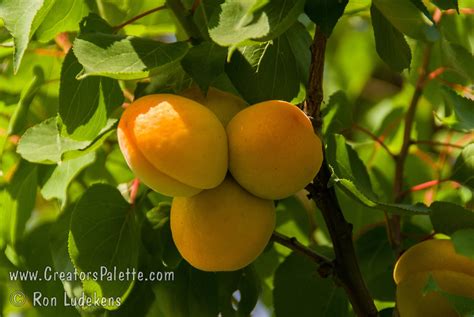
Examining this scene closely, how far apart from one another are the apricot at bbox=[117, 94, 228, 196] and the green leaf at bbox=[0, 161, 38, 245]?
397 millimetres

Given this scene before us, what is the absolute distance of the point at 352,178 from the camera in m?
0.95

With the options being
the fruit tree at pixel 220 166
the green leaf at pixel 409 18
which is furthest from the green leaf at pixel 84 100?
the green leaf at pixel 409 18

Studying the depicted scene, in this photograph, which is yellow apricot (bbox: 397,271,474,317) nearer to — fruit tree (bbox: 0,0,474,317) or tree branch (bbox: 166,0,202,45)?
fruit tree (bbox: 0,0,474,317)

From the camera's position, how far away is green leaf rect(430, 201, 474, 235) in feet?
3.16

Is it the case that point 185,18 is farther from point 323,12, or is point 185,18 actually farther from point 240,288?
A: point 240,288

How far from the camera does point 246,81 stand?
963mm

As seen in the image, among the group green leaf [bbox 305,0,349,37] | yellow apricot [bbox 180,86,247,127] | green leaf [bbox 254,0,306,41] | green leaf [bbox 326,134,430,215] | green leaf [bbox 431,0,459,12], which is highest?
green leaf [bbox 254,0,306,41]

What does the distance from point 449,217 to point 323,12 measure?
0.29 metres

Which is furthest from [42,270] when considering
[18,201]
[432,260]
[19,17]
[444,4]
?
[444,4]

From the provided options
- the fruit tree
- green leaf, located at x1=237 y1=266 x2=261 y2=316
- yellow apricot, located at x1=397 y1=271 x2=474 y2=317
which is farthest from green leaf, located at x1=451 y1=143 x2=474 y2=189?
green leaf, located at x1=237 y1=266 x2=261 y2=316

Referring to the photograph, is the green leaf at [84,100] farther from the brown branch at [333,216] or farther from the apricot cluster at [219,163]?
the brown branch at [333,216]

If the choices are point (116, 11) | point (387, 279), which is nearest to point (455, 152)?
point (387, 279)

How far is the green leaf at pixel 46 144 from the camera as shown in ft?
3.44

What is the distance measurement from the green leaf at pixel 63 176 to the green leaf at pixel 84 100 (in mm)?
164
